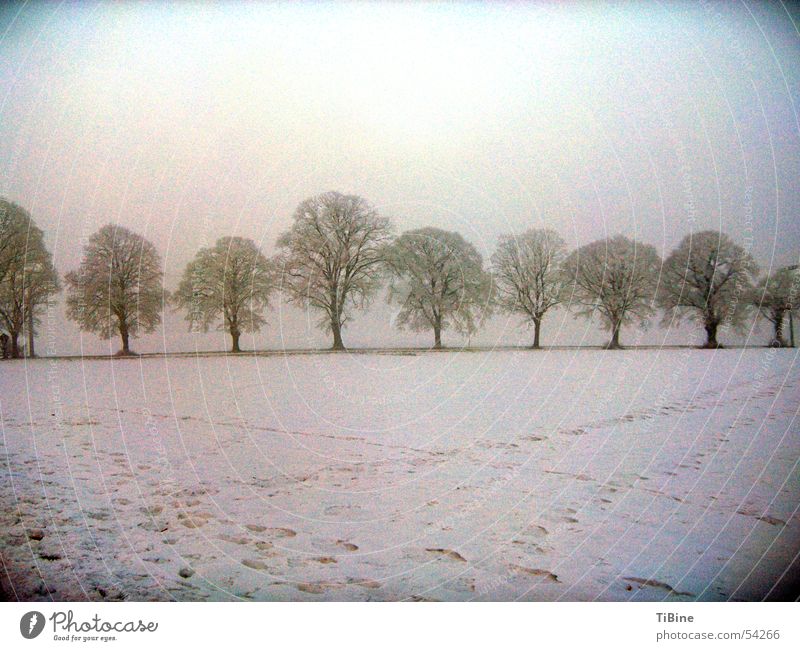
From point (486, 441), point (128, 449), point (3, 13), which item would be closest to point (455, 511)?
point (486, 441)

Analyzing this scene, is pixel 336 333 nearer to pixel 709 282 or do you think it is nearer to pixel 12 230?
pixel 12 230

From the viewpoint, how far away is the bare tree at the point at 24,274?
4094 mm

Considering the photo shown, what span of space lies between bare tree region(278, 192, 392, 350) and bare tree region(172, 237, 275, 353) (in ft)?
0.62

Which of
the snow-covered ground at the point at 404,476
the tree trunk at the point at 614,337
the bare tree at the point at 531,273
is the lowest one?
the snow-covered ground at the point at 404,476

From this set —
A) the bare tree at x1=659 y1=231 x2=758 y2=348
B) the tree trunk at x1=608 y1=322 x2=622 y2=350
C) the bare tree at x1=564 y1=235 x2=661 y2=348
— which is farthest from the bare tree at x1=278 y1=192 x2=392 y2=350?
the bare tree at x1=659 y1=231 x2=758 y2=348

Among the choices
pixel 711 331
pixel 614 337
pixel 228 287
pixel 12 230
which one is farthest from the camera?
pixel 614 337

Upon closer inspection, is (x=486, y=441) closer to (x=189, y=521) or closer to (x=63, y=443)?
(x=189, y=521)

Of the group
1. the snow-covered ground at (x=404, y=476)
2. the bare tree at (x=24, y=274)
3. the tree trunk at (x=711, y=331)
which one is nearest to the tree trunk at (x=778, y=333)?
the snow-covered ground at (x=404, y=476)

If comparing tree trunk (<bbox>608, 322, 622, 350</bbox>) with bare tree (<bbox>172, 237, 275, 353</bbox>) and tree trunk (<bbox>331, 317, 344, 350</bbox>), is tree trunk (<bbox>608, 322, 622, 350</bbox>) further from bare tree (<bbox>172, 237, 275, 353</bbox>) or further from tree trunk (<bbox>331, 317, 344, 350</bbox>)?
bare tree (<bbox>172, 237, 275, 353</bbox>)

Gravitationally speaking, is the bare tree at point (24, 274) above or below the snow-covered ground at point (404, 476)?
above

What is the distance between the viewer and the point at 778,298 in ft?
13.5

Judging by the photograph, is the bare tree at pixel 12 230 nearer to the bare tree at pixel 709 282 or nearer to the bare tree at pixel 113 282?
the bare tree at pixel 113 282
